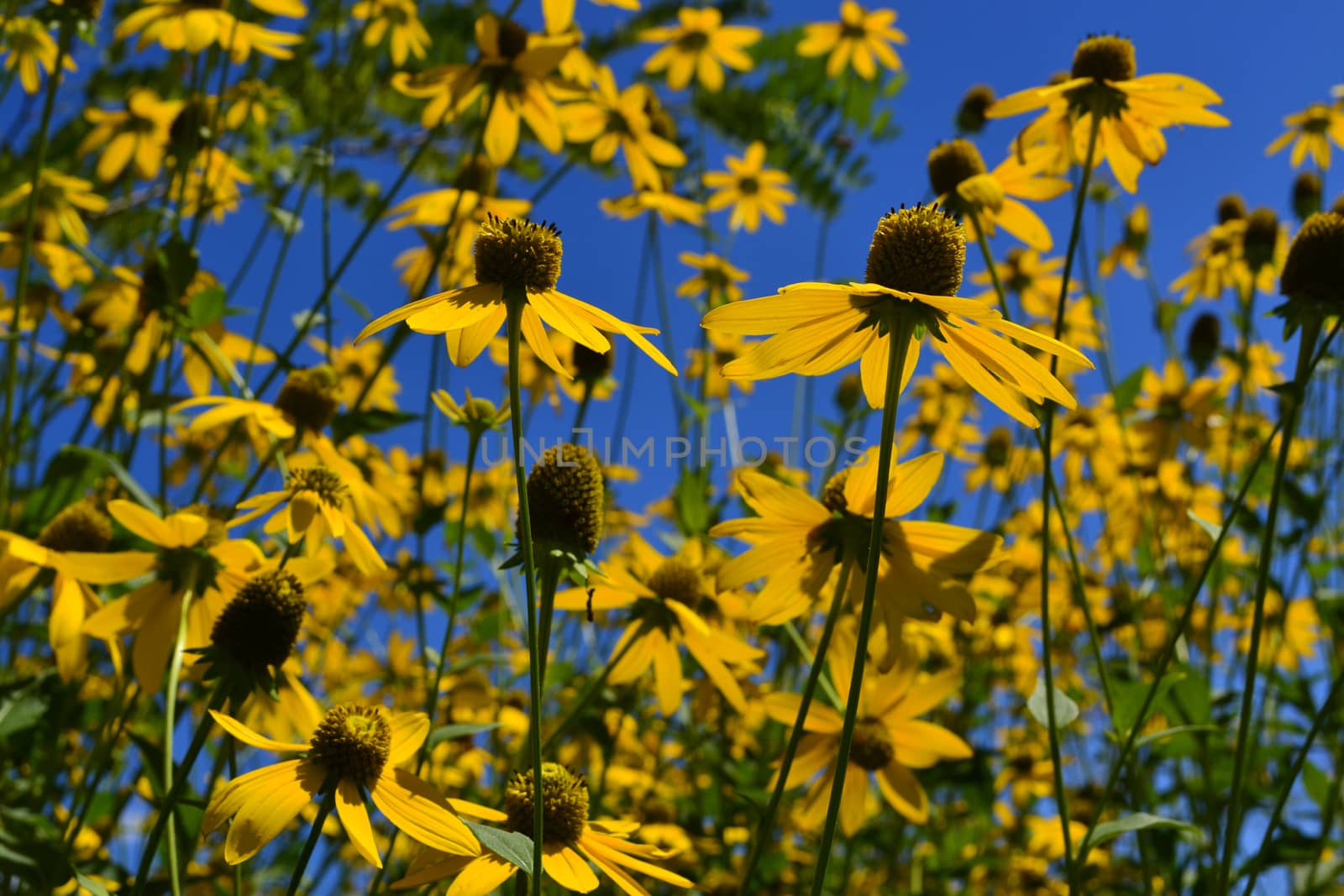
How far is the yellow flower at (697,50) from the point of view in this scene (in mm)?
3484

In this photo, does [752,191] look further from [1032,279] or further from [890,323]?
[890,323]

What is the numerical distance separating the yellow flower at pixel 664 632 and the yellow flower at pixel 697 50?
7.67ft

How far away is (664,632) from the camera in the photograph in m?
1.49

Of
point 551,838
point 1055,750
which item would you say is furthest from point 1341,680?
point 551,838

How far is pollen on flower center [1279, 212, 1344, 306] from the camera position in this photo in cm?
138

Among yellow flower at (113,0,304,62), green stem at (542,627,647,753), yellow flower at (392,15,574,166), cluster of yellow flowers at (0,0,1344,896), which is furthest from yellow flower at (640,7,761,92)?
green stem at (542,627,647,753)

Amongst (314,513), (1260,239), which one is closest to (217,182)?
(314,513)

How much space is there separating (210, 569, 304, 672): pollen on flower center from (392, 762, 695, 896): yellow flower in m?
0.28

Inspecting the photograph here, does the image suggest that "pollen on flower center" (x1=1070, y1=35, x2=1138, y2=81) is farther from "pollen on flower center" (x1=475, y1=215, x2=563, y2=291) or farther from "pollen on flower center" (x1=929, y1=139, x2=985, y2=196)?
"pollen on flower center" (x1=475, y1=215, x2=563, y2=291)

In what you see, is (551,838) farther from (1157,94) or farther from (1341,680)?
(1157,94)

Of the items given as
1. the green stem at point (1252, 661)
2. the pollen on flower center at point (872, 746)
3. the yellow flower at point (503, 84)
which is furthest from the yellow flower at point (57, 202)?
the green stem at point (1252, 661)

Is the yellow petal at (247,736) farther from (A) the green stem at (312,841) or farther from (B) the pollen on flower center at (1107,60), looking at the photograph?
(B) the pollen on flower center at (1107,60)

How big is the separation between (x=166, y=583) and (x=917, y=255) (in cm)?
99

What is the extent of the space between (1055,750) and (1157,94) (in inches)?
39.6
